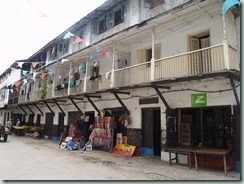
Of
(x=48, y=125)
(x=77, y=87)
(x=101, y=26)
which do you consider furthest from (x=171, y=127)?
(x=48, y=125)

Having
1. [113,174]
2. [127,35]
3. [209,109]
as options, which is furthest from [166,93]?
[113,174]

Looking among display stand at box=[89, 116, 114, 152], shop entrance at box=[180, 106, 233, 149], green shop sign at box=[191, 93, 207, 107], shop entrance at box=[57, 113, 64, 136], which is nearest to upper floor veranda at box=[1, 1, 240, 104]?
green shop sign at box=[191, 93, 207, 107]

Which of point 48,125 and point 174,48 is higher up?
point 174,48

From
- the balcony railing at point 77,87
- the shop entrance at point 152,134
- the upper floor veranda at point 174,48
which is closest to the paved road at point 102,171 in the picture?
the shop entrance at point 152,134

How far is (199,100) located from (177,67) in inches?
66.2

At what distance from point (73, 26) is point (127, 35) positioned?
8.62 meters

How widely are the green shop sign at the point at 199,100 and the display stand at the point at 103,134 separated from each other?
5176 millimetres

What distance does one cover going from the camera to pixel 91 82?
46.4 ft

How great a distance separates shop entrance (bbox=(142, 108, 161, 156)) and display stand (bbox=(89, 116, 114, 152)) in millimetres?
2188

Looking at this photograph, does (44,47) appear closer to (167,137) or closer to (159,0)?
(159,0)

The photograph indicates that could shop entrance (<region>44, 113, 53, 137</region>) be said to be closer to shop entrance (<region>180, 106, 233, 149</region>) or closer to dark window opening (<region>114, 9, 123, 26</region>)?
dark window opening (<region>114, 9, 123, 26</region>)

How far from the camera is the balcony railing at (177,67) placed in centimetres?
808

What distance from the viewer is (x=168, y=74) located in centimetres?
994

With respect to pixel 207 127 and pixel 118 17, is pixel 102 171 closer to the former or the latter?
pixel 207 127
